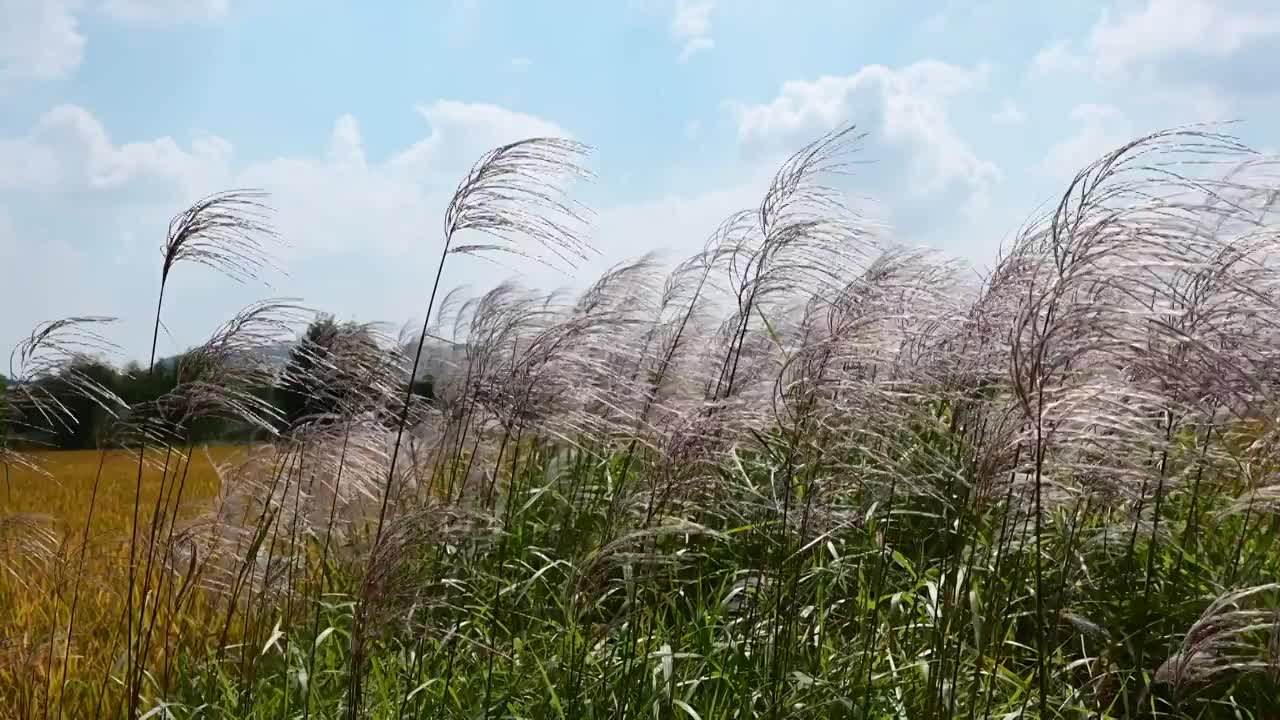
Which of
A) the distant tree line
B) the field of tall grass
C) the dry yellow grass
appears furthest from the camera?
the dry yellow grass

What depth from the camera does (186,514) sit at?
4.90 metres

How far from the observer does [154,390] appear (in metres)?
4.04

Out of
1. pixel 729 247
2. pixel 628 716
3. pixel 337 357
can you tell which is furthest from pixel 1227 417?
pixel 337 357

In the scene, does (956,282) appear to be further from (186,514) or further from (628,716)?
(186,514)

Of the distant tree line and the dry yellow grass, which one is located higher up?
the distant tree line

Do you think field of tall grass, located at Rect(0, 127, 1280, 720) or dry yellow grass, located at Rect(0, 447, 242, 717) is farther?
dry yellow grass, located at Rect(0, 447, 242, 717)

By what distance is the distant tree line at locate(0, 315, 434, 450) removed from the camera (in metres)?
3.83

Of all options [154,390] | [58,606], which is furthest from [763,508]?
[58,606]

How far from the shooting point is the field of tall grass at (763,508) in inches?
111

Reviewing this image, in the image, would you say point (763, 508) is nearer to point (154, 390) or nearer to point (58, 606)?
point (154, 390)

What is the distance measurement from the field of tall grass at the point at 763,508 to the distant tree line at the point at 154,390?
0.03 meters

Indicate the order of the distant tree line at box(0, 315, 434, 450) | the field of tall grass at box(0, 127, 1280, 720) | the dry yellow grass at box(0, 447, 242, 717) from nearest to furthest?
1. the field of tall grass at box(0, 127, 1280, 720)
2. the distant tree line at box(0, 315, 434, 450)
3. the dry yellow grass at box(0, 447, 242, 717)

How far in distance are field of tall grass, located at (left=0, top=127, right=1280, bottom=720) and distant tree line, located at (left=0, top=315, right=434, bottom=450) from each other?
0.03 metres

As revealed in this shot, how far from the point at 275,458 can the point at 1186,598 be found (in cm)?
343
